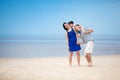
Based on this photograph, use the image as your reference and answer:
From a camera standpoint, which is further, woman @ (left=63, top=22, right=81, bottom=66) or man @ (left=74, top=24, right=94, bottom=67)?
woman @ (left=63, top=22, right=81, bottom=66)

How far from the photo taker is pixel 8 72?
224 inches

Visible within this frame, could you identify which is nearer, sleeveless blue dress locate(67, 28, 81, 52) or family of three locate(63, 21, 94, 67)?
family of three locate(63, 21, 94, 67)

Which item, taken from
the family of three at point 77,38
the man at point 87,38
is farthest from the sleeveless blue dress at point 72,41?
the man at point 87,38

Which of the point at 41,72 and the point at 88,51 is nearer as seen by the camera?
the point at 41,72

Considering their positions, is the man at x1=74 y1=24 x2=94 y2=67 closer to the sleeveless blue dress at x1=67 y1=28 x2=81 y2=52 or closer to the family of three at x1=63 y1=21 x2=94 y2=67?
the family of three at x1=63 y1=21 x2=94 y2=67

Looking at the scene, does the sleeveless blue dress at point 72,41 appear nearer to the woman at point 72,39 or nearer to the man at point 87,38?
the woman at point 72,39

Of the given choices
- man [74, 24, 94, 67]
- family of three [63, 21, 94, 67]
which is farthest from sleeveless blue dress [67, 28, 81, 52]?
man [74, 24, 94, 67]

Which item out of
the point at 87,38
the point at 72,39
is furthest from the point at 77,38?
the point at 87,38

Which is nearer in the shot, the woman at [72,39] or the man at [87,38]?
the man at [87,38]

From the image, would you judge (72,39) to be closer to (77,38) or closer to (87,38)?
(77,38)

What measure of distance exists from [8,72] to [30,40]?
910 centimetres

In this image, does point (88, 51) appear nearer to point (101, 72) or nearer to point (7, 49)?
point (101, 72)

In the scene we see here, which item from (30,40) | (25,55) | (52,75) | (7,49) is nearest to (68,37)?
(52,75)

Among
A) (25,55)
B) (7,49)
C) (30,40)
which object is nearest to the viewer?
(25,55)
